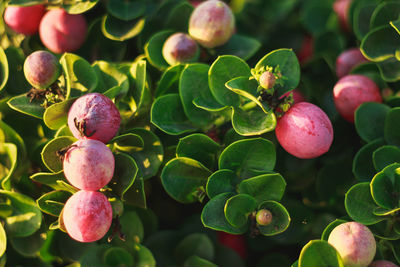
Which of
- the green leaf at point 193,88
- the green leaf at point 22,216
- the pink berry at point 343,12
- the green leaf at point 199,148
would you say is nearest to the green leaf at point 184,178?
the green leaf at point 199,148

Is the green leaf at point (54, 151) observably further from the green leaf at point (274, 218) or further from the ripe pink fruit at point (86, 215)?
the green leaf at point (274, 218)

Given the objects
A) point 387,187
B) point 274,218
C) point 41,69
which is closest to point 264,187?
point 274,218

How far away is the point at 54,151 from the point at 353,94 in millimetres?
830

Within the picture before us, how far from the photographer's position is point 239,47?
1377mm

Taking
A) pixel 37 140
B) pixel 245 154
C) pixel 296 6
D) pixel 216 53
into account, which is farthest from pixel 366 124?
pixel 37 140

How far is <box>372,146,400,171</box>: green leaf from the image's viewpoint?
3.68ft

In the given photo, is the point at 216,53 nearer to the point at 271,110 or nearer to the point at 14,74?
the point at 271,110

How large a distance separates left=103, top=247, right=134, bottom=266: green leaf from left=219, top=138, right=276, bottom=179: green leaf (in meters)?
0.36

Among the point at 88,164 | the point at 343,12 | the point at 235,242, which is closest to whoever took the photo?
the point at 88,164

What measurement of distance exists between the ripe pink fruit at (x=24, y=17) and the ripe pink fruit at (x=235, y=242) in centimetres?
93

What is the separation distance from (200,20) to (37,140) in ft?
1.95

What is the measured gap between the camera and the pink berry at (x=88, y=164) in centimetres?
96

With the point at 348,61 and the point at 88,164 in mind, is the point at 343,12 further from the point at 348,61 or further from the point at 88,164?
the point at 88,164

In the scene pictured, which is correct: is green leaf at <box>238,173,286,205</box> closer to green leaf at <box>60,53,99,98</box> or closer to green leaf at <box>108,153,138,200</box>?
green leaf at <box>108,153,138,200</box>
